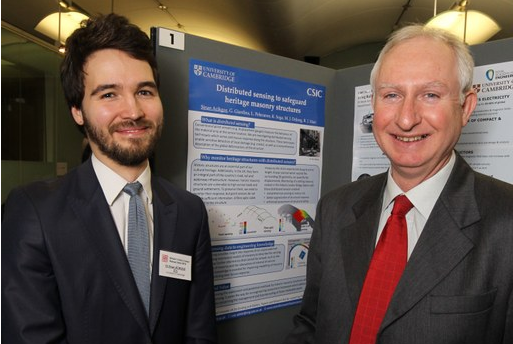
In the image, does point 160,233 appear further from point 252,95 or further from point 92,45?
point 252,95

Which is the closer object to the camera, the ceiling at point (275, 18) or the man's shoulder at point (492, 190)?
the man's shoulder at point (492, 190)

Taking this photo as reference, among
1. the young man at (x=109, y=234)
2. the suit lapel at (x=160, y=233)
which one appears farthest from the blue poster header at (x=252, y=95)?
the suit lapel at (x=160, y=233)

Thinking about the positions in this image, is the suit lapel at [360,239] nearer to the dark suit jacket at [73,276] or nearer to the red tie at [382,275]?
the red tie at [382,275]

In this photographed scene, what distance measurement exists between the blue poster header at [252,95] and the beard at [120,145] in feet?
1.16

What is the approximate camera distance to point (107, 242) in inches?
41.8

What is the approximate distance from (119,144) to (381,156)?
115 centimetres

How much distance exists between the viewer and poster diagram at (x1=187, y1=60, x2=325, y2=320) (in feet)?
4.96

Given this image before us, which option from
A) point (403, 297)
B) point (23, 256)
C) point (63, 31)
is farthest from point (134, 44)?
point (63, 31)

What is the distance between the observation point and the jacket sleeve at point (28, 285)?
0.94 metres

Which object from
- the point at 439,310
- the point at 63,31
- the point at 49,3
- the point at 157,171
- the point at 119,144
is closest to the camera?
the point at 439,310

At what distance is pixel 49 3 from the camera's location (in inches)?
124

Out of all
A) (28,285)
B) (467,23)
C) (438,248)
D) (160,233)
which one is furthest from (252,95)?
(467,23)

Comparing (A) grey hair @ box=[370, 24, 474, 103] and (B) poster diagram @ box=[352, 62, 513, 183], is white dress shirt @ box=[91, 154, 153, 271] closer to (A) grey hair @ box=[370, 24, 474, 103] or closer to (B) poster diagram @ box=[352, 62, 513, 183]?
(A) grey hair @ box=[370, 24, 474, 103]

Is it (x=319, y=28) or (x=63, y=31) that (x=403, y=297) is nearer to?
(x=319, y=28)
